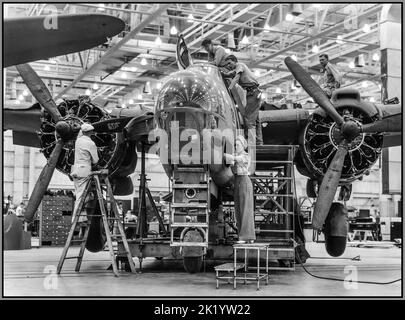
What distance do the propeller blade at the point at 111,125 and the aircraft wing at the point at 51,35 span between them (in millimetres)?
9341

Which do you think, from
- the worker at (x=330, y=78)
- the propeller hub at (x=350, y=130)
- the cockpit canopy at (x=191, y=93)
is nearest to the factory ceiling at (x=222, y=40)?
the worker at (x=330, y=78)

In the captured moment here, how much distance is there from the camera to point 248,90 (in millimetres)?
10758

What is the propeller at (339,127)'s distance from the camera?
11.1 metres

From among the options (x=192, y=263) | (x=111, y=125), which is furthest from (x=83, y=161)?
(x=192, y=263)

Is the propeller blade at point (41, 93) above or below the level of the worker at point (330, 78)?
below

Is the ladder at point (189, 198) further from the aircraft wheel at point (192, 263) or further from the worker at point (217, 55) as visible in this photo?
the worker at point (217, 55)

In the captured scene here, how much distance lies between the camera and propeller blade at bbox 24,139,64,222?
11.7 m

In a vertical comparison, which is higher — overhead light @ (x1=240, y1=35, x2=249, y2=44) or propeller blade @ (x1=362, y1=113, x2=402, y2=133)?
overhead light @ (x1=240, y1=35, x2=249, y2=44)

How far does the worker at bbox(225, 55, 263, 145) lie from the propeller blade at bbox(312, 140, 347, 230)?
162cm

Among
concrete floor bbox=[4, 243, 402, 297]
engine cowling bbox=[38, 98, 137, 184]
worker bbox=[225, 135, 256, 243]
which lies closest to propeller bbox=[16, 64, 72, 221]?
engine cowling bbox=[38, 98, 137, 184]

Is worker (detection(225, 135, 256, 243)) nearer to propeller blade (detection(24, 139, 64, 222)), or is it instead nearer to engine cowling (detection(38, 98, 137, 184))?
engine cowling (detection(38, 98, 137, 184))

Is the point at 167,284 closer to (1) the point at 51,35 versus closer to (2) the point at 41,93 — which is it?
(2) the point at 41,93

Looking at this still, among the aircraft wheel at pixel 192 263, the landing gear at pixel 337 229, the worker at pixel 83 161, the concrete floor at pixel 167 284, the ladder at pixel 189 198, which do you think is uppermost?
the worker at pixel 83 161
